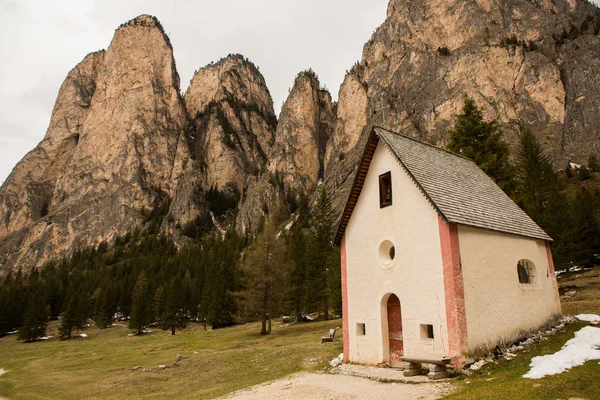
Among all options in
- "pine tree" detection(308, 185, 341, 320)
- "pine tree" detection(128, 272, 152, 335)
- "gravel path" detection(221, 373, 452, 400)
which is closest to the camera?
"gravel path" detection(221, 373, 452, 400)

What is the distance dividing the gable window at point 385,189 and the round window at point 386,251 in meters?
1.81

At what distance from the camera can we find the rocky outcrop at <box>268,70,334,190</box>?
161250mm

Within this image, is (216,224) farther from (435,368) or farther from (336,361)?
(435,368)

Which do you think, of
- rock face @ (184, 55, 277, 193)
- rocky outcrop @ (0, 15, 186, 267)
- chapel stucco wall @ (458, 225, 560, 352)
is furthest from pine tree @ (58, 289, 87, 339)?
rock face @ (184, 55, 277, 193)

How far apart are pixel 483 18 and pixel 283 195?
3558 inches

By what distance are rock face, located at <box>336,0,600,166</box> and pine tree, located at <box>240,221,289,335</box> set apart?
207ft

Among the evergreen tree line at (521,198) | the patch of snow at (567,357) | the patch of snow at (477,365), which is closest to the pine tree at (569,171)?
the evergreen tree line at (521,198)

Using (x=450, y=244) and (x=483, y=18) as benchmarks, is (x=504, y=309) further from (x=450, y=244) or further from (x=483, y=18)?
(x=483, y=18)

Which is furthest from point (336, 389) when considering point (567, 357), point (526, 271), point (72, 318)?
point (72, 318)

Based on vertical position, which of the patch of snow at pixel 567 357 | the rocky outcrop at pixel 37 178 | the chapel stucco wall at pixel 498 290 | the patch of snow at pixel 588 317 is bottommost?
the patch of snow at pixel 567 357

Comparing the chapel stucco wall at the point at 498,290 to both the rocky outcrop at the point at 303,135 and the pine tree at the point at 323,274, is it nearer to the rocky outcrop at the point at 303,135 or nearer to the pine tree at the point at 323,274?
the pine tree at the point at 323,274

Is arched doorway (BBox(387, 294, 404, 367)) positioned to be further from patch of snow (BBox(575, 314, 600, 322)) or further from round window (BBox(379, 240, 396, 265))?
patch of snow (BBox(575, 314, 600, 322))

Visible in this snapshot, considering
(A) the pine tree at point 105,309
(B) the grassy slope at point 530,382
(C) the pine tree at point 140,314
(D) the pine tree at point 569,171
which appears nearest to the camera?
(B) the grassy slope at point 530,382

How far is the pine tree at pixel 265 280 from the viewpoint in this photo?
44344mm
